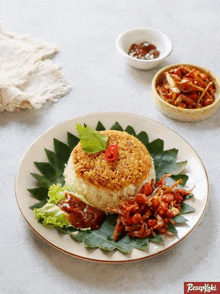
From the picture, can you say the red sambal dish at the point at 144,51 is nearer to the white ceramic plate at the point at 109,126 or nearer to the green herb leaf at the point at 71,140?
the white ceramic plate at the point at 109,126

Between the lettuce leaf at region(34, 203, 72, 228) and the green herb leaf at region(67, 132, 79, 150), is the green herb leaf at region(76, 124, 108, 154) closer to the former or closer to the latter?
the green herb leaf at region(67, 132, 79, 150)

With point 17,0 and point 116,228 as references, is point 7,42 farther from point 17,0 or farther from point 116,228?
point 116,228

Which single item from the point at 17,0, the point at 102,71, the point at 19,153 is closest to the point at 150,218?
the point at 19,153

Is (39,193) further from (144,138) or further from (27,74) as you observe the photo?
(27,74)

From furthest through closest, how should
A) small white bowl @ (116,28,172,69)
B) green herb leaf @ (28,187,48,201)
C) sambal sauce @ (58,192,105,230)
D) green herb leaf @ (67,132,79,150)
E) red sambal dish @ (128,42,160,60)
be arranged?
red sambal dish @ (128,42,160,60)
small white bowl @ (116,28,172,69)
green herb leaf @ (67,132,79,150)
green herb leaf @ (28,187,48,201)
sambal sauce @ (58,192,105,230)

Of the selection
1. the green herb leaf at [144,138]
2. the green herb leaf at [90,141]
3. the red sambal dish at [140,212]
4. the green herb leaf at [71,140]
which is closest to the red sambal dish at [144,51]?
the green herb leaf at [144,138]

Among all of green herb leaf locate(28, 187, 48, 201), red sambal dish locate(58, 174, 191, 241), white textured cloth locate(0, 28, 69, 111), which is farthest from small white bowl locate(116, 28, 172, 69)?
green herb leaf locate(28, 187, 48, 201)
